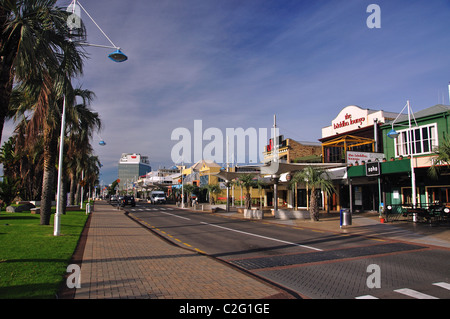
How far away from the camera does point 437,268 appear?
841 cm

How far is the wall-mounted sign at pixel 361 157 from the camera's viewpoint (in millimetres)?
24516

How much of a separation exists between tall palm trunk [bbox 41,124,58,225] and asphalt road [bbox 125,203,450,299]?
7385 millimetres

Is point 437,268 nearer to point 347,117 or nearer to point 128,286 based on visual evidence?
point 128,286

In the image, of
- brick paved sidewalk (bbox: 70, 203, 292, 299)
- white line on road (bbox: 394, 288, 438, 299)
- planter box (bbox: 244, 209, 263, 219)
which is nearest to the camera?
brick paved sidewalk (bbox: 70, 203, 292, 299)

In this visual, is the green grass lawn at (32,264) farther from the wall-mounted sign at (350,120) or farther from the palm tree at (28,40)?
the wall-mounted sign at (350,120)

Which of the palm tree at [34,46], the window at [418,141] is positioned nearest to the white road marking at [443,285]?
the palm tree at [34,46]

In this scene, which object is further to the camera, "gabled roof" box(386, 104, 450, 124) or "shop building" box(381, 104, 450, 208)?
"gabled roof" box(386, 104, 450, 124)

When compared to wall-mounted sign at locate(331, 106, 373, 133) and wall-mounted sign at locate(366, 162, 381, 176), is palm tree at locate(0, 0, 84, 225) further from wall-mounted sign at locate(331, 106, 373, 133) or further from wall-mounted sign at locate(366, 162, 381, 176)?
wall-mounted sign at locate(331, 106, 373, 133)

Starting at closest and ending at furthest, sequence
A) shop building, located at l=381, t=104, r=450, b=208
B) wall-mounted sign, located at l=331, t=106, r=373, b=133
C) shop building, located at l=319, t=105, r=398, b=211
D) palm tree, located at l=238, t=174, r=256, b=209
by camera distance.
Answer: shop building, located at l=381, t=104, r=450, b=208
shop building, located at l=319, t=105, r=398, b=211
wall-mounted sign, located at l=331, t=106, r=373, b=133
palm tree, located at l=238, t=174, r=256, b=209

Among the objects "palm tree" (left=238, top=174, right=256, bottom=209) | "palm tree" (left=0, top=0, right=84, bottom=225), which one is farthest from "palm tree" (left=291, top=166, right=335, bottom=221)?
"palm tree" (left=0, top=0, right=84, bottom=225)

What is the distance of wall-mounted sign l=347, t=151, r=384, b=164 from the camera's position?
24.5 meters

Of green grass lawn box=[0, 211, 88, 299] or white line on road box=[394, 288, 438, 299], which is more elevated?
green grass lawn box=[0, 211, 88, 299]

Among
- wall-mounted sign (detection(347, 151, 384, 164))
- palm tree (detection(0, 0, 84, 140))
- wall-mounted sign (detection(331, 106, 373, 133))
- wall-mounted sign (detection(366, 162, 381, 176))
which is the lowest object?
wall-mounted sign (detection(366, 162, 381, 176))
